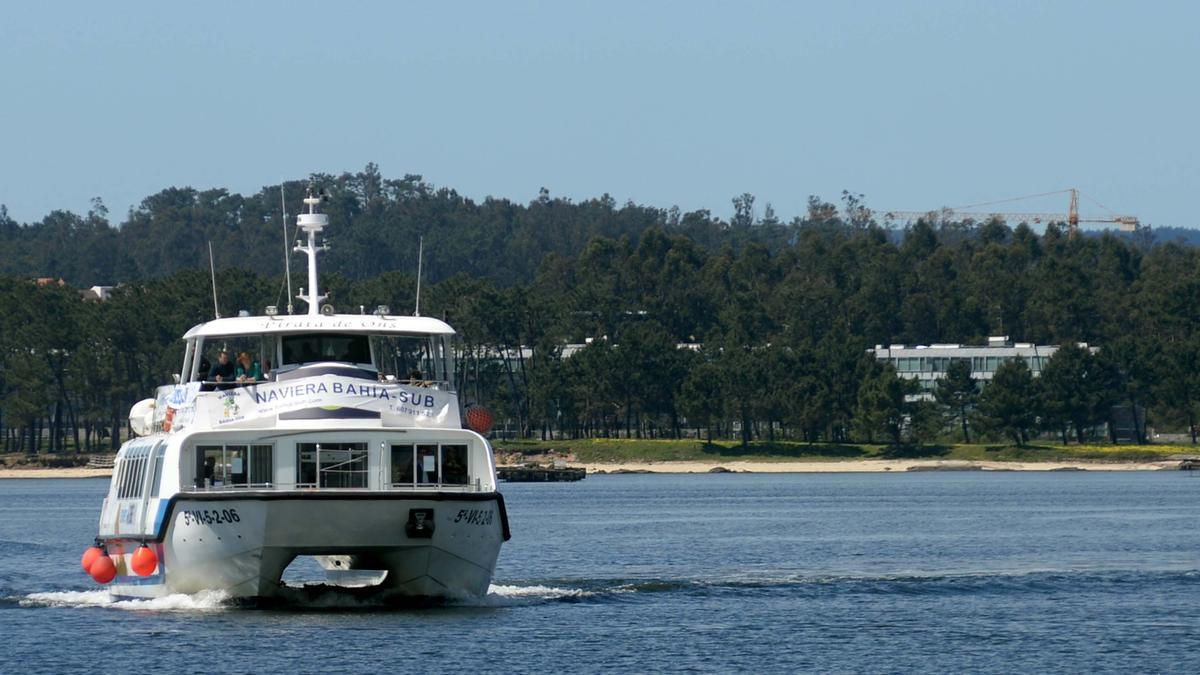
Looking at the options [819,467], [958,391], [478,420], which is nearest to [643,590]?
[478,420]

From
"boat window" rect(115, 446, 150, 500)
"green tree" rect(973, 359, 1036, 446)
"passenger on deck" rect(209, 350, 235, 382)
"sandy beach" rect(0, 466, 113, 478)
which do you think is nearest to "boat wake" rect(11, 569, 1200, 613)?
"boat window" rect(115, 446, 150, 500)

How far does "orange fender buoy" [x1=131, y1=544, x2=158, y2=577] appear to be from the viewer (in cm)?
4331

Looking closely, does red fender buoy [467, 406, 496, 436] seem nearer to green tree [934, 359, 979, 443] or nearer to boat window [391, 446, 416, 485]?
boat window [391, 446, 416, 485]

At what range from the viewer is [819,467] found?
586ft

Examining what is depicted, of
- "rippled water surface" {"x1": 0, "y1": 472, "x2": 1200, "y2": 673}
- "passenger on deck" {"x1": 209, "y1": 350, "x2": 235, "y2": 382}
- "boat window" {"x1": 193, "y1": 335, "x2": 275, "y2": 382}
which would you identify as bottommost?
"rippled water surface" {"x1": 0, "y1": 472, "x2": 1200, "y2": 673}

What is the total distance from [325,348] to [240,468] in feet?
14.5

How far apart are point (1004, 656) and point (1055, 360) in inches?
5839

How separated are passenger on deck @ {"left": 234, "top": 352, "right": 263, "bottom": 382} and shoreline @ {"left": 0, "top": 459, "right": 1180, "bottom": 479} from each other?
134679 mm

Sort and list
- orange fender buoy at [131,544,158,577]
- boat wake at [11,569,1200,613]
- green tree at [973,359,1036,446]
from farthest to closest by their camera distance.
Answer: green tree at [973,359,1036,446]
boat wake at [11,569,1200,613]
orange fender buoy at [131,544,158,577]

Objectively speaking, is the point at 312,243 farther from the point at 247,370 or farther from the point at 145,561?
the point at 145,561

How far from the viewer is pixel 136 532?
44.9 meters

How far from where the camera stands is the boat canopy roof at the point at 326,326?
44.8 m

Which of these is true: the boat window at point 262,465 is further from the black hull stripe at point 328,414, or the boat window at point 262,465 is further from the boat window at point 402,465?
the boat window at point 402,465

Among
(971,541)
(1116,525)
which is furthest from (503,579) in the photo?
(1116,525)
